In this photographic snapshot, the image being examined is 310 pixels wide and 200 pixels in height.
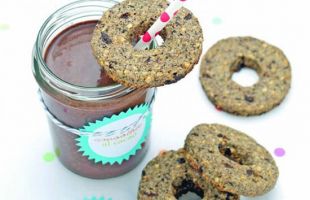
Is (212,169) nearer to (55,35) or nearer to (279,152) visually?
(279,152)

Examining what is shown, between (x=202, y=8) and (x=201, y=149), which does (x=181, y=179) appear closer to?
(x=201, y=149)

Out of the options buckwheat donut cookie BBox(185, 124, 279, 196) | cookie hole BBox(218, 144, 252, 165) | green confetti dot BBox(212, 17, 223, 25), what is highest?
green confetti dot BBox(212, 17, 223, 25)

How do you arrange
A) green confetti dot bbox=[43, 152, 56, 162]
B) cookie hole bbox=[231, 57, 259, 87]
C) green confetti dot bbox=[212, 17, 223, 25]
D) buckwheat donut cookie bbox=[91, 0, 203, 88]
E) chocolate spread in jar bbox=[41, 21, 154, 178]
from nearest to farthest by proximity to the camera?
1. buckwheat donut cookie bbox=[91, 0, 203, 88]
2. chocolate spread in jar bbox=[41, 21, 154, 178]
3. green confetti dot bbox=[43, 152, 56, 162]
4. cookie hole bbox=[231, 57, 259, 87]
5. green confetti dot bbox=[212, 17, 223, 25]

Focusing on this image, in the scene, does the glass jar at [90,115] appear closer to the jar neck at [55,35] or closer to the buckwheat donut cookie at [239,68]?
the jar neck at [55,35]

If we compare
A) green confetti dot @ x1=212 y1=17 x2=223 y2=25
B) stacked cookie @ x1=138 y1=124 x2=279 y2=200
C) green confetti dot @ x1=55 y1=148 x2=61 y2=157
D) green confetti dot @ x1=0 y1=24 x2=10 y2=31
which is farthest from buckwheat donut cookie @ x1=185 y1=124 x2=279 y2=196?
green confetti dot @ x1=0 y1=24 x2=10 y2=31

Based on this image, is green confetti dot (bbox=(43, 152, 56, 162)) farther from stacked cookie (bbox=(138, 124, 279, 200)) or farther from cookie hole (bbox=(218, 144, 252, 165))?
cookie hole (bbox=(218, 144, 252, 165))

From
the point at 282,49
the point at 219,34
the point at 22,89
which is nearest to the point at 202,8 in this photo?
the point at 219,34
